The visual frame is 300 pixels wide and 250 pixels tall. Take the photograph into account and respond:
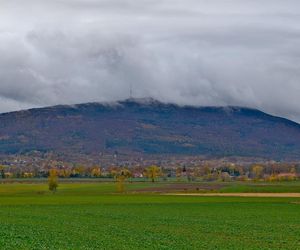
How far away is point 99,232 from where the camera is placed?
48156 mm

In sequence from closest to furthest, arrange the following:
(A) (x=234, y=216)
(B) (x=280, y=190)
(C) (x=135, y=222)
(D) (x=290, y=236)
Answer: (D) (x=290, y=236), (C) (x=135, y=222), (A) (x=234, y=216), (B) (x=280, y=190)

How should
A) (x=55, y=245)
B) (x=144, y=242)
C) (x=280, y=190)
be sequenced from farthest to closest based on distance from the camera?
Result: (x=280, y=190) < (x=144, y=242) < (x=55, y=245)

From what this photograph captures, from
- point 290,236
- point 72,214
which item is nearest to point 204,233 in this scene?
point 290,236

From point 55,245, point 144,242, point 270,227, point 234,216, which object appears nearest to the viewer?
point 55,245

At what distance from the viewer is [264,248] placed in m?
40.1

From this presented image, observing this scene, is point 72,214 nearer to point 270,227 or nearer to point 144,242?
point 270,227

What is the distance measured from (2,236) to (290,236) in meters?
19.2

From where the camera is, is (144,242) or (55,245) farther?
(144,242)

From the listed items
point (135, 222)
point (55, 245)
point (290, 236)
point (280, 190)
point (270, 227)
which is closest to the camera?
point (55, 245)

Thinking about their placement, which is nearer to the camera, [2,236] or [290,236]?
[2,236]

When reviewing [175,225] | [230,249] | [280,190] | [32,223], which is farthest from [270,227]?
[280,190]

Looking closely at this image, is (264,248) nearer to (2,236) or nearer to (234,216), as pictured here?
(2,236)

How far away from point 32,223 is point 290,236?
2204 centimetres

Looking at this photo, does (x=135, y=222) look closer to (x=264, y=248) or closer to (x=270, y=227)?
(x=270, y=227)
